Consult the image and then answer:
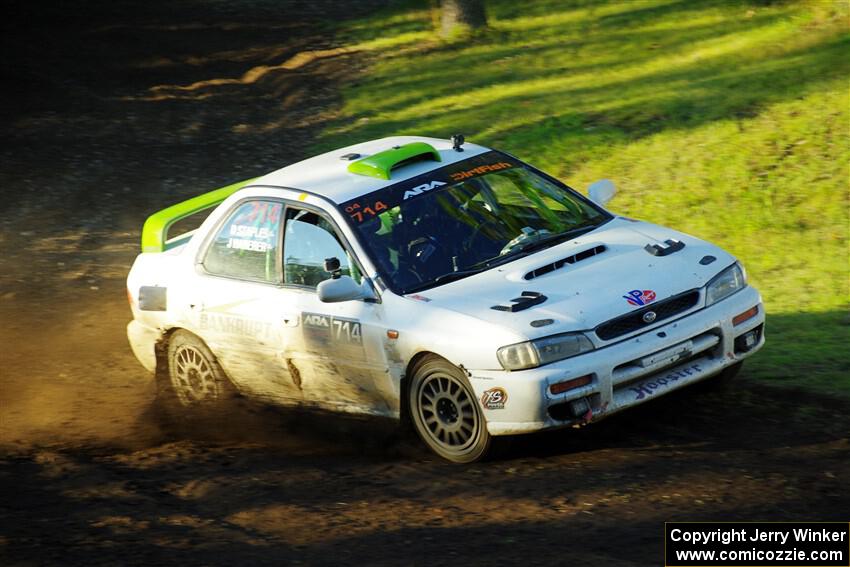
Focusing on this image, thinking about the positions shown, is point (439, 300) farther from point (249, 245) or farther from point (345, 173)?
point (249, 245)

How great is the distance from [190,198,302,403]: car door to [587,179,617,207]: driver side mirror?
6.78ft

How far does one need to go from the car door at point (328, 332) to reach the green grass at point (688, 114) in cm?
266

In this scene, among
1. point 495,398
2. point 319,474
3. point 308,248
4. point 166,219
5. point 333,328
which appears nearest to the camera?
point 495,398

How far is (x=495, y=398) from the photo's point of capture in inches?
273

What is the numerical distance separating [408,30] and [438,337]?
1649 cm

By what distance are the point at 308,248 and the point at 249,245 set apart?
0.53m

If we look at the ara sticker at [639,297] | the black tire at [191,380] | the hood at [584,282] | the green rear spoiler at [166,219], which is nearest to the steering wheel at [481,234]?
the hood at [584,282]

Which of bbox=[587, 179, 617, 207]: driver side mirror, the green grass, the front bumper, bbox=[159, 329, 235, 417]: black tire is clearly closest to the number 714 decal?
the front bumper

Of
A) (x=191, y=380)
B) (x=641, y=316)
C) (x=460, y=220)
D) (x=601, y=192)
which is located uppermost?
(x=601, y=192)

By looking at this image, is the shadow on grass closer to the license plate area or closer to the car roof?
the car roof

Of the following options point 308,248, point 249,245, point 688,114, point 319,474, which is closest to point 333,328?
point 308,248

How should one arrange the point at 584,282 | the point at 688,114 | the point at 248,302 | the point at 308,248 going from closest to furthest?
the point at 584,282, the point at 308,248, the point at 248,302, the point at 688,114

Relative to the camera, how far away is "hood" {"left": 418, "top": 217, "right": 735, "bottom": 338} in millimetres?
6988

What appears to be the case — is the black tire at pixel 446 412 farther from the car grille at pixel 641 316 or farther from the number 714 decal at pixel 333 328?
the car grille at pixel 641 316
